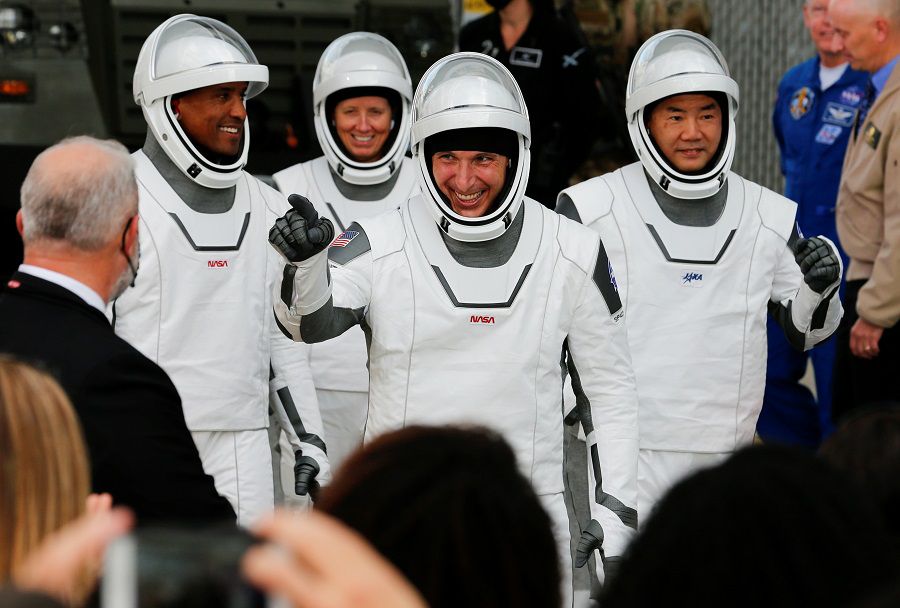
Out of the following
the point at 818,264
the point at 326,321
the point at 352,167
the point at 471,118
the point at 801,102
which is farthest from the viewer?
the point at 801,102

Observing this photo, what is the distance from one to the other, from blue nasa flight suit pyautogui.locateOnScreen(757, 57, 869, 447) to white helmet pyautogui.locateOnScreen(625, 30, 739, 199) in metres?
1.91

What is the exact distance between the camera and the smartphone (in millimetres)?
1369

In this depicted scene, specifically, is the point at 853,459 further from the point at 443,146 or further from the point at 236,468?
the point at 236,468

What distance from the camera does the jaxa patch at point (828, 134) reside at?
6905 mm

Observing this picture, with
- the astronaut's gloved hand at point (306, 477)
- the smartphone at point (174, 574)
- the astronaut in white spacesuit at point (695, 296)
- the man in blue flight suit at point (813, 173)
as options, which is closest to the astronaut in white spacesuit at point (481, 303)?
the astronaut in white spacesuit at point (695, 296)

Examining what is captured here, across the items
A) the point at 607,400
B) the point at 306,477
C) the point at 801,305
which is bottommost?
the point at 306,477

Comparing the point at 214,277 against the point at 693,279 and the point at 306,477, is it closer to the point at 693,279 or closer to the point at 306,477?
the point at 306,477

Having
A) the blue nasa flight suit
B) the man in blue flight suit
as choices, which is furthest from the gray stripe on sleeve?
the blue nasa flight suit

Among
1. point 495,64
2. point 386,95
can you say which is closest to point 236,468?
point 495,64

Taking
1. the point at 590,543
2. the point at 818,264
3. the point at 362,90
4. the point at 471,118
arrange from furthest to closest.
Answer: the point at 362,90 < the point at 818,264 < the point at 471,118 < the point at 590,543

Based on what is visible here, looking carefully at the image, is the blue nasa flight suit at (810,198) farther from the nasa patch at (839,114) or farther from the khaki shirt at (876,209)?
the khaki shirt at (876,209)

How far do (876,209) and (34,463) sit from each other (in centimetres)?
436

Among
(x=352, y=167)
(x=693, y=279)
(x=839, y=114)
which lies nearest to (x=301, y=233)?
(x=693, y=279)

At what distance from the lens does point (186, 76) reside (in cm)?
468
